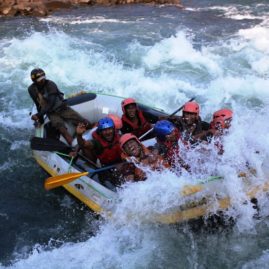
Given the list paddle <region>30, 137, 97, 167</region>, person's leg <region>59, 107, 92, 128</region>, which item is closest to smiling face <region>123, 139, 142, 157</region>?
paddle <region>30, 137, 97, 167</region>

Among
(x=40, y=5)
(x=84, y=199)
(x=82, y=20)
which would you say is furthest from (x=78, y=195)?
(x=40, y=5)

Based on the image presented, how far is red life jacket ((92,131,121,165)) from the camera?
20.6 ft

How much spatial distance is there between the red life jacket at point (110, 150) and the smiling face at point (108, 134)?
0.16 feet

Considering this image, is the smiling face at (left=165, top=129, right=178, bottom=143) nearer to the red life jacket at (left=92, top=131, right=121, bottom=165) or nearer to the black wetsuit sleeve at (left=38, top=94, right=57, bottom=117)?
the red life jacket at (left=92, top=131, right=121, bottom=165)

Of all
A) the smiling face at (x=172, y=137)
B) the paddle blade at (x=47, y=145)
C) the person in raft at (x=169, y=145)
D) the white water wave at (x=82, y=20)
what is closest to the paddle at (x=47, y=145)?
the paddle blade at (x=47, y=145)

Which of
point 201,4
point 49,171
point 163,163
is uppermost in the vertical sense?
point 163,163

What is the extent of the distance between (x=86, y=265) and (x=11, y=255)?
105cm

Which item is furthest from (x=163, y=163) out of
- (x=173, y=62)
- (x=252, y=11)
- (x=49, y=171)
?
(x=252, y=11)

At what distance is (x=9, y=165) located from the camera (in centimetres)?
773

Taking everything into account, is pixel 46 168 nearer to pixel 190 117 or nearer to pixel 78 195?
pixel 78 195

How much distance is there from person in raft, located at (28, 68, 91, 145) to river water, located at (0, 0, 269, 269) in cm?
92

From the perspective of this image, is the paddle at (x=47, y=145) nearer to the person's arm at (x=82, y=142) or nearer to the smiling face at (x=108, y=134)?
the person's arm at (x=82, y=142)

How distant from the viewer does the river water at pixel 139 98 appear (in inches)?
219

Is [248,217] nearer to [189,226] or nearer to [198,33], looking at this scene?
[189,226]
